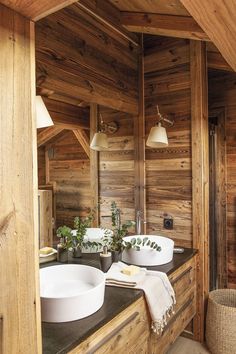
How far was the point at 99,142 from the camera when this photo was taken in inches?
83.6

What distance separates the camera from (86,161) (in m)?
2.06

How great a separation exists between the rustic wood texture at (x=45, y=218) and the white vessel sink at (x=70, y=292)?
322mm

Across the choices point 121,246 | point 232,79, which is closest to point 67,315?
point 121,246

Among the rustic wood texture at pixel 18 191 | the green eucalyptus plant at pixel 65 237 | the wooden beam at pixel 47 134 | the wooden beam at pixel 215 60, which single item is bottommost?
the green eucalyptus plant at pixel 65 237

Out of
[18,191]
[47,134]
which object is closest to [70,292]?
[18,191]

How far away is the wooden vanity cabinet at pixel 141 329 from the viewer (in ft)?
3.75

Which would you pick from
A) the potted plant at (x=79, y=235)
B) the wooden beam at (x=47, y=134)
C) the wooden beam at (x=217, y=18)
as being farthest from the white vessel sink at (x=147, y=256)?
the wooden beam at (x=217, y=18)

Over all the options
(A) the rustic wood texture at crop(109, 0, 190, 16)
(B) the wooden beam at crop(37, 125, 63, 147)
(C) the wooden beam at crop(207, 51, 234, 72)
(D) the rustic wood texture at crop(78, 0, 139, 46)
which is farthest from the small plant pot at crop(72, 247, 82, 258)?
(C) the wooden beam at crop(207, 51, 234, 72)

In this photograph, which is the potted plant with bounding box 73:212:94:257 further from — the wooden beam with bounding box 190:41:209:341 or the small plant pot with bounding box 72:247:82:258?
the wooden beam with bounding box 190:41:209:341

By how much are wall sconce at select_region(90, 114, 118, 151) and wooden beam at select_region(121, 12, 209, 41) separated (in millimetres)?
747

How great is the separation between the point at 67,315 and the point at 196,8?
1400mm

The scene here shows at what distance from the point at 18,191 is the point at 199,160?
1.70m

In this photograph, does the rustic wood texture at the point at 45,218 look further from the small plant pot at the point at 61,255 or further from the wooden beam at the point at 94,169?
the wooden beam at the point at 94,169

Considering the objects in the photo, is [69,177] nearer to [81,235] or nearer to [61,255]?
[81,235]
